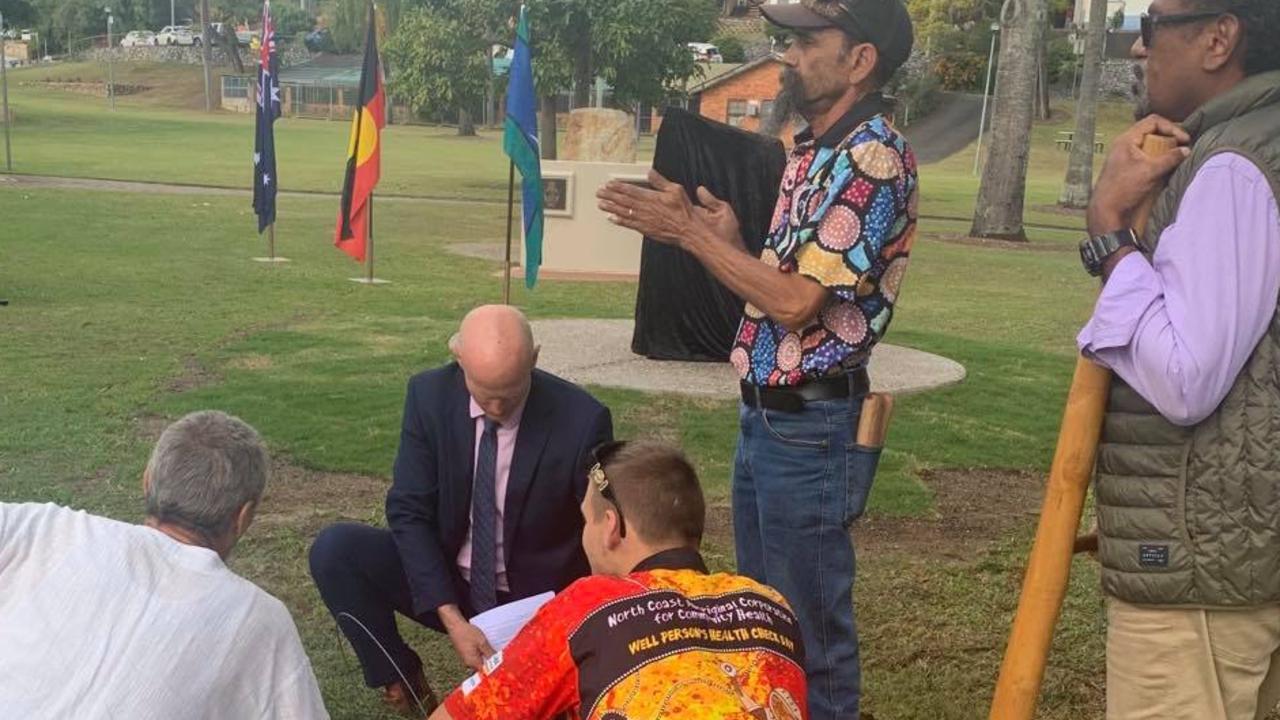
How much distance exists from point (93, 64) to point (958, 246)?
278 ft

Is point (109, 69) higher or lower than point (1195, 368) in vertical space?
lower

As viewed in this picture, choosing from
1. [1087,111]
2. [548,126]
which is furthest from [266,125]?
[1087,111]

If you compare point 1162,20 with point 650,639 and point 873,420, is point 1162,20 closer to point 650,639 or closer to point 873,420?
point 873,420

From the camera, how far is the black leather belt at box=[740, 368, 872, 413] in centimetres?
294

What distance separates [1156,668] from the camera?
2.24m

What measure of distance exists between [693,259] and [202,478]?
23.7 ft

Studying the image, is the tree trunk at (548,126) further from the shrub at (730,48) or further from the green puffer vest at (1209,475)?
the shrub at (730,48)

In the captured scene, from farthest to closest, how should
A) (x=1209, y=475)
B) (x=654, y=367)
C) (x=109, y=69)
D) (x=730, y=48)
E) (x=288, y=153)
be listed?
(x=109, y=69) → (x=730, y=48) → (x=288, y=153) → (x=654, y=367) → (x=1209, y=475)

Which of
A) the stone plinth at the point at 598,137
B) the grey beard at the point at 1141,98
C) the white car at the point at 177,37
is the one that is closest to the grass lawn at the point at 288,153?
the stone plinth at the point at 598,137

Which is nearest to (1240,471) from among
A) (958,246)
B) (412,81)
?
(958,246)

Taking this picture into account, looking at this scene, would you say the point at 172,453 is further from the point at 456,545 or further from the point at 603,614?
the point at 456,545

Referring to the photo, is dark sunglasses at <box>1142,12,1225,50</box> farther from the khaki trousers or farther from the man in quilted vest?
the khaki trousers

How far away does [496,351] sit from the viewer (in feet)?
10.6

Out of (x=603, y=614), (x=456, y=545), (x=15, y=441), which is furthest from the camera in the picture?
(x=15, y=441)
